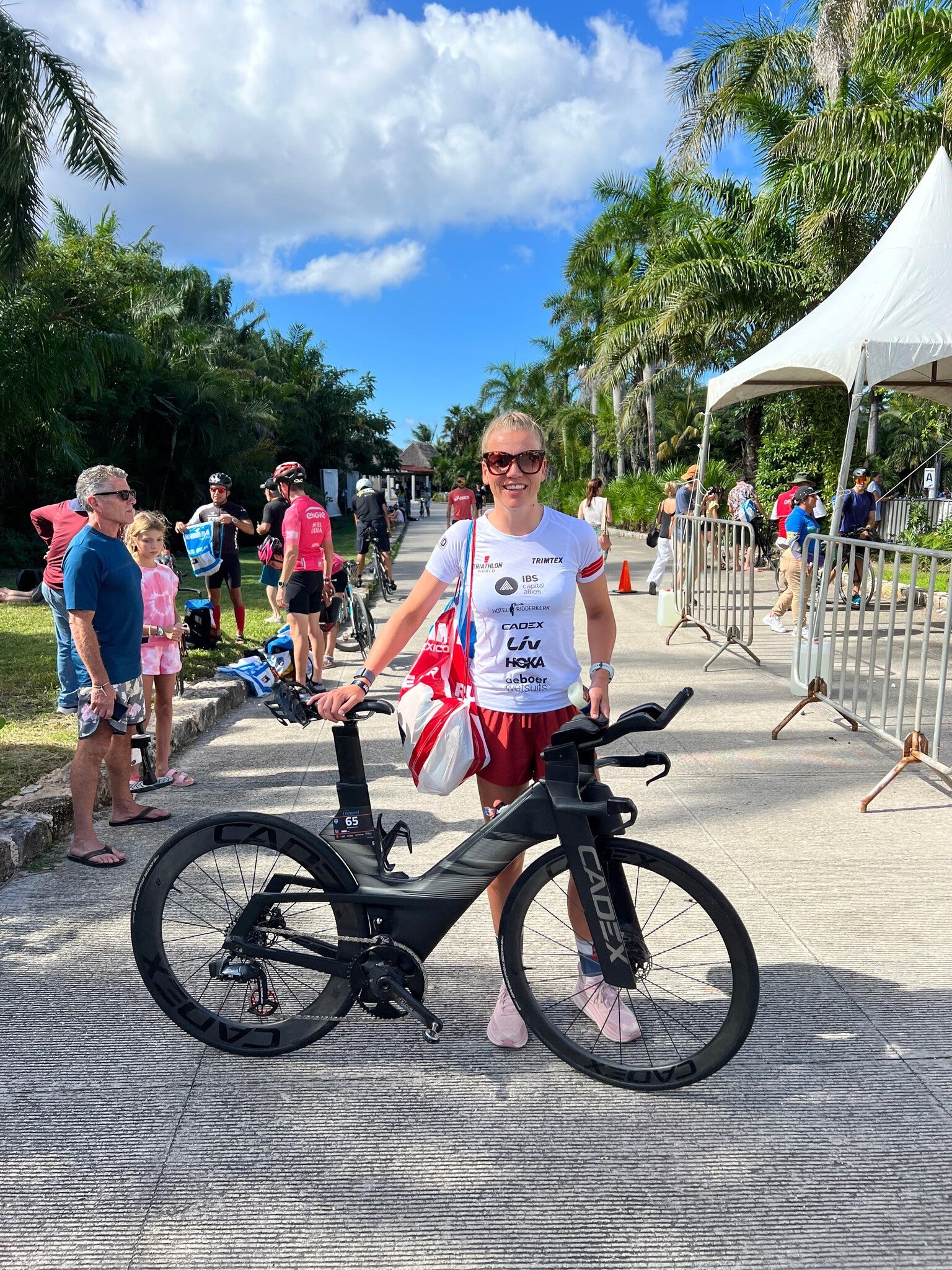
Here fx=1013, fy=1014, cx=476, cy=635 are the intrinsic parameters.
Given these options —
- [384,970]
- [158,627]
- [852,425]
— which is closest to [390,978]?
[384,970]

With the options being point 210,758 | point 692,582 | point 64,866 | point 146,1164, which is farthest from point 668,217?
point 146,1164

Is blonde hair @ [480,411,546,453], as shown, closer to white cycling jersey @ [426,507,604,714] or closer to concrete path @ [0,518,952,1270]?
white cycling jersey @ [426,507,604,714]

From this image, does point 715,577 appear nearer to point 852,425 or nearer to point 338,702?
point 852,425

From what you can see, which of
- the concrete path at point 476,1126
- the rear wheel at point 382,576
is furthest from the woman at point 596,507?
the concrete path at point 476,1126

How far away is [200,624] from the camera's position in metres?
9.88

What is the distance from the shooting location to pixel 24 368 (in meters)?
18.6

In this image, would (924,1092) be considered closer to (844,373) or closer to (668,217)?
(844,373)

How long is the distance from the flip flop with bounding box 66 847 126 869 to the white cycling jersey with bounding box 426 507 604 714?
7.85 ft

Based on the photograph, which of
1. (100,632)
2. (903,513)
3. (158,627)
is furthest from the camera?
(903,513)

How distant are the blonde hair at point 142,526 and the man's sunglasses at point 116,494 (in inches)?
42.4

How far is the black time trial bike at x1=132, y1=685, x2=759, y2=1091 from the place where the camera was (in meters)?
2.78

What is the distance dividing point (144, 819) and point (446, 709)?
2.86m

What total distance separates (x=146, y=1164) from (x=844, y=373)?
24.6 feet

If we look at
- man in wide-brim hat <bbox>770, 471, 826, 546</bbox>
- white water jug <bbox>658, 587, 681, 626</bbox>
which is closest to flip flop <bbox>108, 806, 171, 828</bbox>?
white water jug <bbox>658, 587, 681, 626</bbox>
